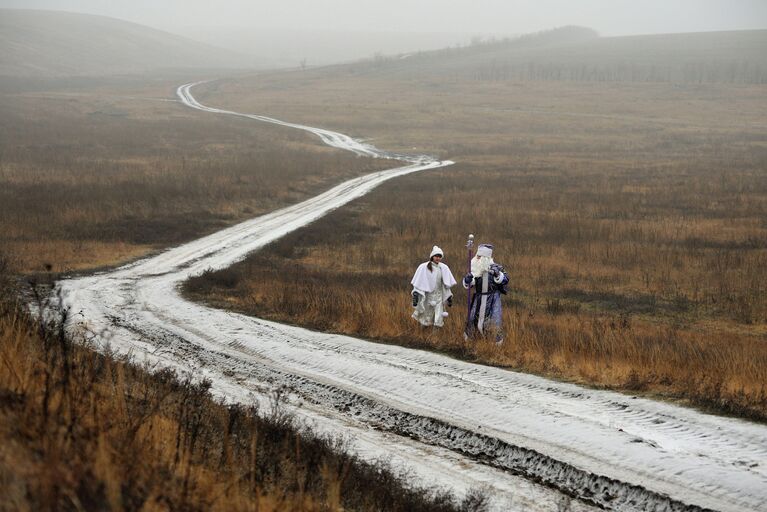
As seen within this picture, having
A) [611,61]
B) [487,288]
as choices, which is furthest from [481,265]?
[611,61]

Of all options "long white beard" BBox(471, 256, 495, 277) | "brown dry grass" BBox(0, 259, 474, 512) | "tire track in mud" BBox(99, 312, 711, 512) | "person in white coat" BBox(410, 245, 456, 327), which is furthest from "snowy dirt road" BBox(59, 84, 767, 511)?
"long white beard" BBox(471, 256, 495, 277)

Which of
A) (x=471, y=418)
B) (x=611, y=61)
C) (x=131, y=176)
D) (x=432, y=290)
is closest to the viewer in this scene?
(x=471, y=418)

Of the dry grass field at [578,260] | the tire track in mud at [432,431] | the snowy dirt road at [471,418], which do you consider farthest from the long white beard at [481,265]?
the tire track in mud at [432,431]

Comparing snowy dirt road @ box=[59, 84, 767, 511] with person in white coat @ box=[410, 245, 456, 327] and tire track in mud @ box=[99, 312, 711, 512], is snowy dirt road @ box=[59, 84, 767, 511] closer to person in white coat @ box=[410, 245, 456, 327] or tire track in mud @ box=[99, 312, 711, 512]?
tire track in mud @ box=[99, 312, 711, 512]

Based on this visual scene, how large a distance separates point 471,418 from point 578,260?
15.9 m

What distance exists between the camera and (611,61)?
15162cm

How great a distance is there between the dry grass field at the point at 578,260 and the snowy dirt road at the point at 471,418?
102cm

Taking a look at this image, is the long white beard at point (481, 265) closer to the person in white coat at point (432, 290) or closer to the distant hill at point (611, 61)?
the person in white coat at point (432, 290)

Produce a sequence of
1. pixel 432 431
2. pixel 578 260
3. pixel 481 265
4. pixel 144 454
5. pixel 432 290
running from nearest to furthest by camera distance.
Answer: pixel 144 454 → pixel 432 431 → pixel 481 265 → pixel 432 290 → pixel 578 260

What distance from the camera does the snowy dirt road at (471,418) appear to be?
7.99 meters

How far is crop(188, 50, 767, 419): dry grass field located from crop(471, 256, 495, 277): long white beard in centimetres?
126

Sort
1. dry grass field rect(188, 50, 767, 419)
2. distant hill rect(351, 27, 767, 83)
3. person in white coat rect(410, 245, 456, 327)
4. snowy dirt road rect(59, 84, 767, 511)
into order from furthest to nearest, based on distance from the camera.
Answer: distant hill rect(351, 27, 767, 83), person in white coat rect(410, 245, 456, 327), dry grass field rect(188, 50, 767, 419), snowy dirt road rect(59, 84, 767, 511)

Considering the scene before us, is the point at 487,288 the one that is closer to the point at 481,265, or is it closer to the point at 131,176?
the point at 481,265

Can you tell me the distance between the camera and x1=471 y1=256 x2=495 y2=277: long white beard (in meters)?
13.9
